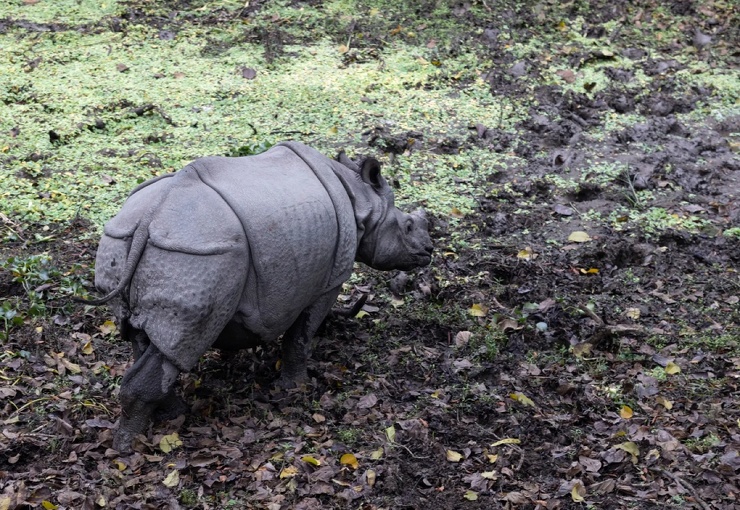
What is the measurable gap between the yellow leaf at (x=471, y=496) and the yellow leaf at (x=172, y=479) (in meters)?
1.47

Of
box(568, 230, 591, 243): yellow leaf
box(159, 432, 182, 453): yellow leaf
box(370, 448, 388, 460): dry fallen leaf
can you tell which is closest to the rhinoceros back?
box(159, 432, 182, 453): yellow leaf

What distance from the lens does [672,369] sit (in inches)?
222

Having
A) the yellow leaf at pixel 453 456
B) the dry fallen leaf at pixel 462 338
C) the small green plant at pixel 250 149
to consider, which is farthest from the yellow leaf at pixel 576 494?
the small green plant at pixel 250 149

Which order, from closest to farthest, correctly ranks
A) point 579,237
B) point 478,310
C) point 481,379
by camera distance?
point 481,379 < point 478,310 < point 579,237

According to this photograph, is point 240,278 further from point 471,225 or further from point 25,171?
point 25,171

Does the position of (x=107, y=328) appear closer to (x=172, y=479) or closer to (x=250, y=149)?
(x=172, y=479)

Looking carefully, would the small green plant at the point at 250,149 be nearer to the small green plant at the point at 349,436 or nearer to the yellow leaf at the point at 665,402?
the small green plant at the point at 349,436

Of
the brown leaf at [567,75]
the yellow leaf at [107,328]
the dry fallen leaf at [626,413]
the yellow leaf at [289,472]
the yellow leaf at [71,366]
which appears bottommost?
the yellow leaf at [107,328]

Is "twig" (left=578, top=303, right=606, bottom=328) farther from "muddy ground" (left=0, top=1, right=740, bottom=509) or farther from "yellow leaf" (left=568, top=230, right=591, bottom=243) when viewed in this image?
"yellow leaf" (left=568, top=230, right=591, bottom=243)

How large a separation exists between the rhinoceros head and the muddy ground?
604 millimetres

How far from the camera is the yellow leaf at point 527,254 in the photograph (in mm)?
6941

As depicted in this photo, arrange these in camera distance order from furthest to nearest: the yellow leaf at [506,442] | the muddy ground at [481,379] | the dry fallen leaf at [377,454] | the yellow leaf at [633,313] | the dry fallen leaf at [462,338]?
the yellow leaf at [633,313] → the dry fallen leaf at [462,338] → the yellow leaf at [506,442] → the dry fallen leaf at [377,454] → the muddy ground at [481,379]

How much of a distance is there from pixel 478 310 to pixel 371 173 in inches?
56.5

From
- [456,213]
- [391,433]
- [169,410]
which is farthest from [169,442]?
[456,213]
